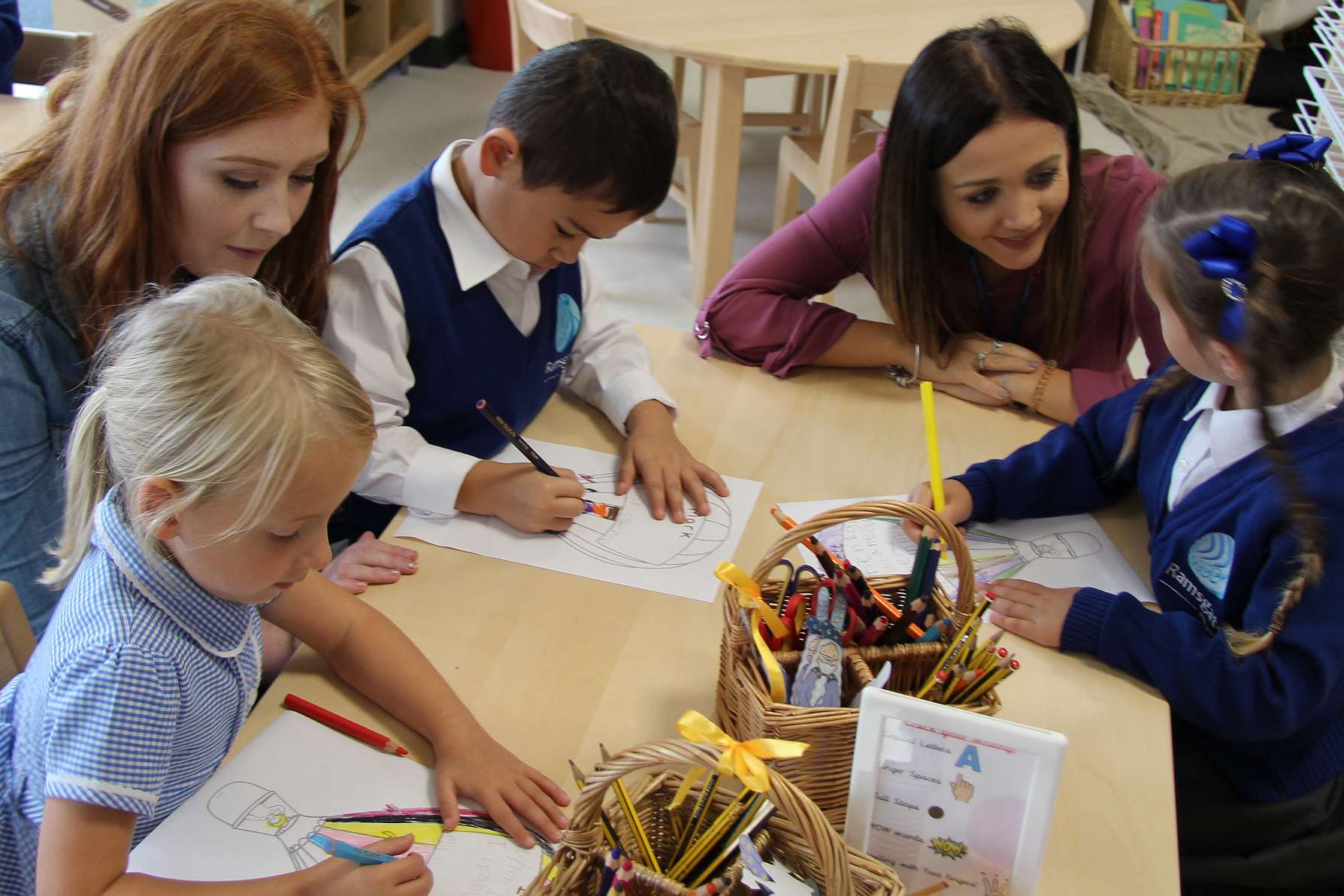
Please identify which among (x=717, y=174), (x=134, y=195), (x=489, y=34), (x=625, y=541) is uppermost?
(x=134, y=195)

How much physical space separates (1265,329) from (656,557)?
2.04 ft

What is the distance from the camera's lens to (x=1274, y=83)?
162 inches

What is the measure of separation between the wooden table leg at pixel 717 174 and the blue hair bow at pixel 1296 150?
161 cm

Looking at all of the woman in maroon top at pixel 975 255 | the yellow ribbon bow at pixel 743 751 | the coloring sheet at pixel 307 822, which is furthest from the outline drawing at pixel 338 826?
the woman in maroon top at pixel 975 255

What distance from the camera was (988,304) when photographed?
62.7 inches

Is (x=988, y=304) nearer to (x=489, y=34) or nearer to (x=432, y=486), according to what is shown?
(x=432, y=486)

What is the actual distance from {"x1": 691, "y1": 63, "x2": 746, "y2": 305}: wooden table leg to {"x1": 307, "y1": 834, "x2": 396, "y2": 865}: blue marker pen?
210 cm

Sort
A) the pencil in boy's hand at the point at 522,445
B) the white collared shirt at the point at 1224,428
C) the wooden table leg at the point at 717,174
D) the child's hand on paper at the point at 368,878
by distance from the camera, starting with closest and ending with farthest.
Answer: the child's hand on paper at the point at 368,878 → the white collared shirt at the point at 1224,428 → the pencil in boy's hand at the point at 522,445 → the wooden table leg at the point at 717,174

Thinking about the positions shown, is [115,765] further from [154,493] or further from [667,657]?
[667,657]

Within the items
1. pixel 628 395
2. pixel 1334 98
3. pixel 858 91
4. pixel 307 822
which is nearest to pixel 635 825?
pixel 307 822

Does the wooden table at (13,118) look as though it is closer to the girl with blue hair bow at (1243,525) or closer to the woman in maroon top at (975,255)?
the woman in maroon top at (975,255)

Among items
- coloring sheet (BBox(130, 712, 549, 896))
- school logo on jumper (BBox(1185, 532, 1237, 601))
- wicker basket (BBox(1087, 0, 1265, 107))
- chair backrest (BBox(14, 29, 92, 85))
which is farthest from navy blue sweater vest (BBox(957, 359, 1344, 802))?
wicker basket (BBox(1087, 0, 1265, 107))

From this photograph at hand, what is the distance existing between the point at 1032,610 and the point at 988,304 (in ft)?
2.09

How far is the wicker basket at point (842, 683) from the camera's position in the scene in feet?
2.62
